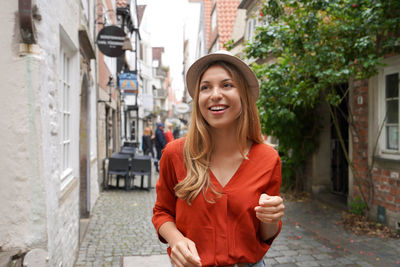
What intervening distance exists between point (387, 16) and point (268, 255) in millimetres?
3925

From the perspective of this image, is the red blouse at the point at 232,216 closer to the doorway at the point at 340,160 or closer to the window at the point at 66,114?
the window at the point at 66,114

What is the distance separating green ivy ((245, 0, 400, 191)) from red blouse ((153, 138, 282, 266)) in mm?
3909

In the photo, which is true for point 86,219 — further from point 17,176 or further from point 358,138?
point 358,138

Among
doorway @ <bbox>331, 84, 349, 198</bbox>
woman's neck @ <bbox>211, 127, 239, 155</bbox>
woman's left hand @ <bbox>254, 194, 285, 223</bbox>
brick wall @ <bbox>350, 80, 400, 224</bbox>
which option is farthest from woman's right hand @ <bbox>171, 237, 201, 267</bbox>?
doorway @ <bbox>331, 84, 349, 198</bbox>

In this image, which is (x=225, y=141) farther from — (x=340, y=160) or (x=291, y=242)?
(x=340, y=160)

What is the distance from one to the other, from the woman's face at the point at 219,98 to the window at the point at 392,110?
487cm

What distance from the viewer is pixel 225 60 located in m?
1.71

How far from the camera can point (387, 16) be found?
5156 millimetres

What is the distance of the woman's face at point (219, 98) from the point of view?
167 centimetres

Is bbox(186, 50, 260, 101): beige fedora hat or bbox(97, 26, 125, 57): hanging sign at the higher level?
bbox(97, 26, 125, 57): hanging sign

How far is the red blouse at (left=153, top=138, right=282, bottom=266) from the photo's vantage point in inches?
61.1

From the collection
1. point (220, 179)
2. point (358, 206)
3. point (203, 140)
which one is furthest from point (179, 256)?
point (358, 206)

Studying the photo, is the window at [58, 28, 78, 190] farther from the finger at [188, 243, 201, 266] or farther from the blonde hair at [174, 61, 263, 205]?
the finger at [188, 243, 201, 266]

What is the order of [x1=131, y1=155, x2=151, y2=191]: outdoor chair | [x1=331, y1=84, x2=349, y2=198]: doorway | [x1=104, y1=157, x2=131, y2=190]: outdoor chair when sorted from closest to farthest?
1. [x1=331, y1=84, x2=349, y2=198]: doorway
2. [x1=104, y1=157, x2=131, y2=190]: outdoor chair
3. [x1=131, y1=155, x2=151, y2=191]: outdoor chair
